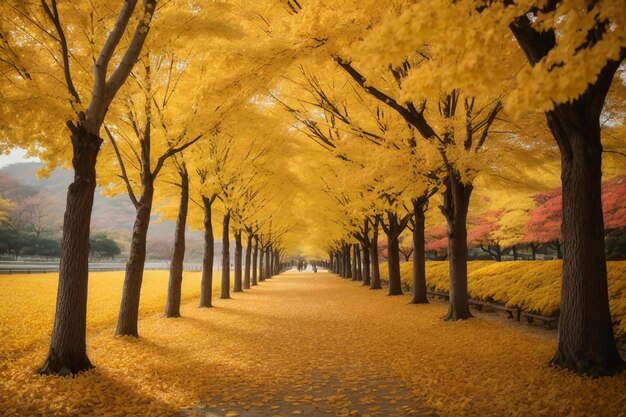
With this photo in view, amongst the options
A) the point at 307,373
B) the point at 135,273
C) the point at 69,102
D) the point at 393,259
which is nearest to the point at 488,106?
the point at 307,373

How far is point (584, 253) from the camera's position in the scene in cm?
568

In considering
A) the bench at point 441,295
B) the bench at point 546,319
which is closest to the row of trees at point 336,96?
the bench at point 546,319

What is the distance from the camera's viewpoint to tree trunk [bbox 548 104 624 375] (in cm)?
553

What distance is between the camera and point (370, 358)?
7309 mm

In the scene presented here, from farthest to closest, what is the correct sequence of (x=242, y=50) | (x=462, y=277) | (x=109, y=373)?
(x=462, y=277) → (x=242, y=50) → (x=109, y=373)

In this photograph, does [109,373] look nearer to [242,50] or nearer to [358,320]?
[242,50]

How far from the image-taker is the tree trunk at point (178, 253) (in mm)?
12336

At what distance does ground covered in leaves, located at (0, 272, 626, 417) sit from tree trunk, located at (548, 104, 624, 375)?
0.36 metres

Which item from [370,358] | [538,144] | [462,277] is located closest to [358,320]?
[462,277]

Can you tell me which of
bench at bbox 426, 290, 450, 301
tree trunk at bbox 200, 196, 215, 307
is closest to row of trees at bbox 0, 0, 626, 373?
tree trunk at bbox 200, 196, 215, 307

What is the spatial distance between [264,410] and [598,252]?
16.7 ft

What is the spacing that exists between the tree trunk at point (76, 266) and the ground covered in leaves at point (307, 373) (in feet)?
1.45

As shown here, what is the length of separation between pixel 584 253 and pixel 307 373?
455cm

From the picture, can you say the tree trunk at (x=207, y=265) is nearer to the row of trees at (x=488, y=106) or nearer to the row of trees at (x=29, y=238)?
the row of trees at (x=488, y=106)
